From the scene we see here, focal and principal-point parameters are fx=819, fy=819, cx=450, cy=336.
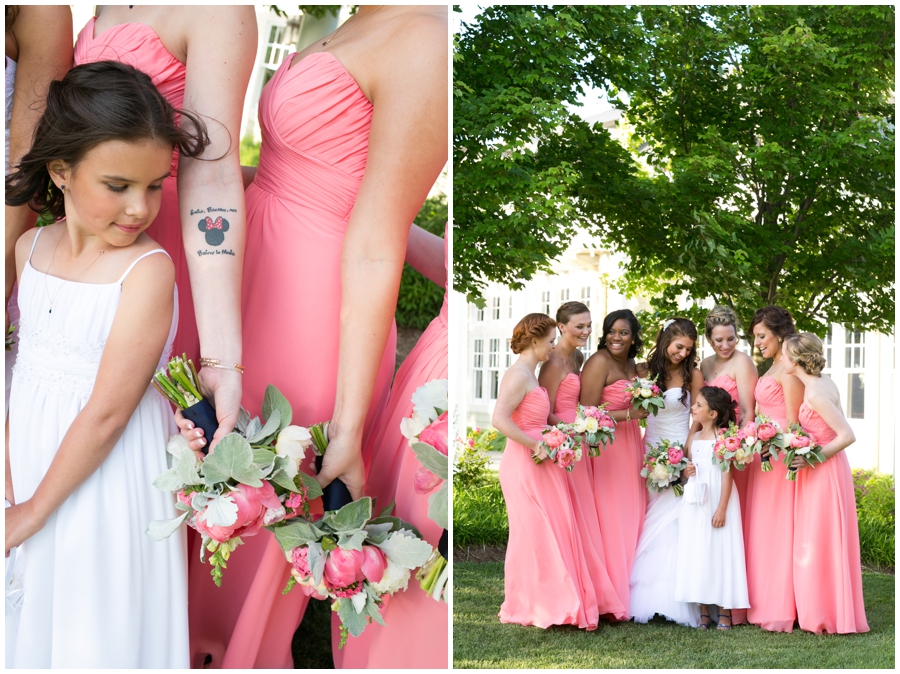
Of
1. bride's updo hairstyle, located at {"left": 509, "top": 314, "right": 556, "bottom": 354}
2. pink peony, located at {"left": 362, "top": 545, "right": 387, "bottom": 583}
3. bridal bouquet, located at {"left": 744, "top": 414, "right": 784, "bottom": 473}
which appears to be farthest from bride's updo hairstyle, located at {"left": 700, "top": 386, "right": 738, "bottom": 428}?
pink peony, located at {"left": 362, "top": 545, "right": 387, "bottom": 583}

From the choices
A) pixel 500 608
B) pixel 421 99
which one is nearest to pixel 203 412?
pixel 421 99

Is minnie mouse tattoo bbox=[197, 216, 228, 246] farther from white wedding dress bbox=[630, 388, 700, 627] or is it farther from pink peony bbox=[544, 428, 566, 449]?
white wedding dress bbox=[630, 388, 700, 627]

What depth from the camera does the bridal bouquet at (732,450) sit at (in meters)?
4.78

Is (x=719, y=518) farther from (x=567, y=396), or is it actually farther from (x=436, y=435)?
(x=436, y=435)

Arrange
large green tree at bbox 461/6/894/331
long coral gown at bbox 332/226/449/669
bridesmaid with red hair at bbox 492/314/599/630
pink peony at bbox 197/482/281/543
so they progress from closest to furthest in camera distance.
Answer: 1. pink peony at bbox 197/482/281/543
2. long coral gown at bbox 332/226/449/669
3. bridesmaid with red hair at bbox 492/314/599/630
4. large green tree at bbox 461/6/894/331

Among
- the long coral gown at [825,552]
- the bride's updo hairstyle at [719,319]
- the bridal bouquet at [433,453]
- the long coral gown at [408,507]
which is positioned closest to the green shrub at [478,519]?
the long coral gown at [825,552]

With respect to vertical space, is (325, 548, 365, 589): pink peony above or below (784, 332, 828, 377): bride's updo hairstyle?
below

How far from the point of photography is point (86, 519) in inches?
99.5

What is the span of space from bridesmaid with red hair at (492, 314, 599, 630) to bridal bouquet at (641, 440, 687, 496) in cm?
56

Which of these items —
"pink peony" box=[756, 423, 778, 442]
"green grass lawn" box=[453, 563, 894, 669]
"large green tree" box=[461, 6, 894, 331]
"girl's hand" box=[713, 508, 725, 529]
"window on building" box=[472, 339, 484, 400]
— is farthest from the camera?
"window on building" box=[472, 339, 484, 400]

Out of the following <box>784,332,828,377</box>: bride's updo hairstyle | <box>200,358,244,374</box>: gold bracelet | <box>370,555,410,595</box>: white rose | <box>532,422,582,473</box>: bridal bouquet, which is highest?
<box>784,332,828,377</box>: bride's updo hairstyle

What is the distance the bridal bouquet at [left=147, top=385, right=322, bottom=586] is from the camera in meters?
2.38

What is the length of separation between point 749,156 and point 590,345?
2992 millimetres

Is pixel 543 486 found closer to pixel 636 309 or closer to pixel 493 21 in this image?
pixel 636 309
